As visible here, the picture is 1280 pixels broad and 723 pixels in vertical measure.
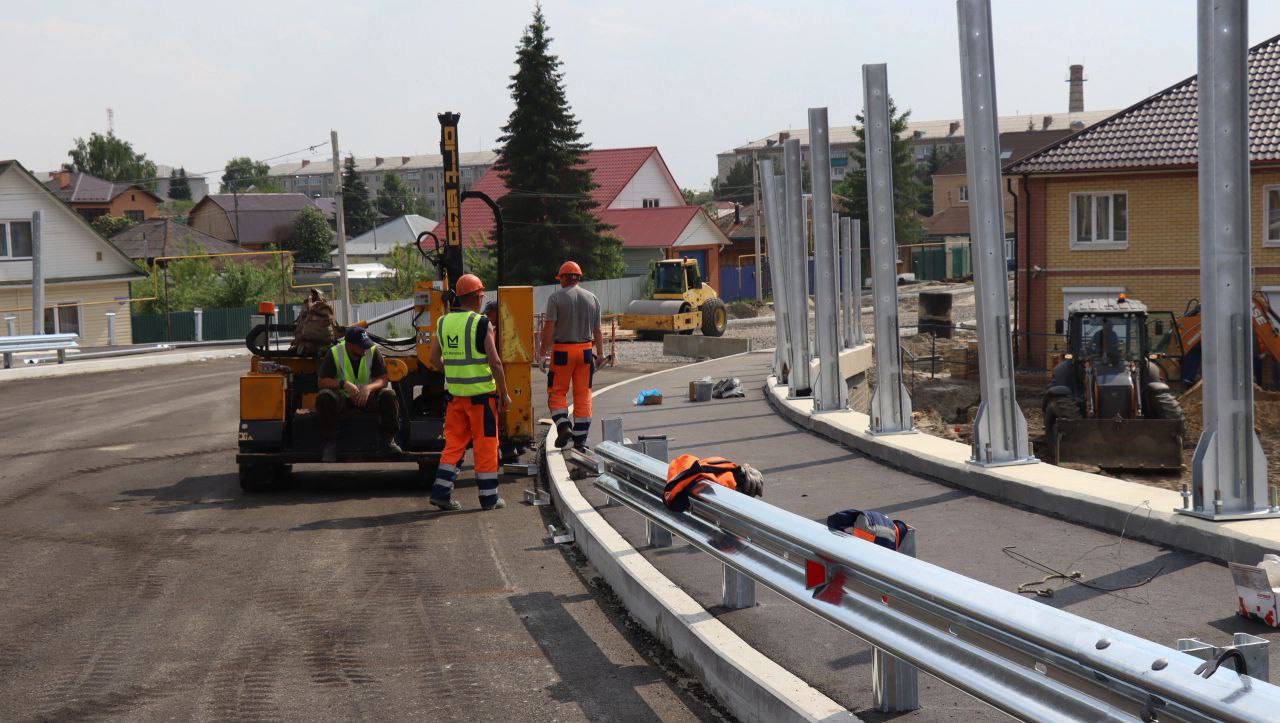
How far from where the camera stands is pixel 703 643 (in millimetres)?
5609

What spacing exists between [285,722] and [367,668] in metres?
0.78

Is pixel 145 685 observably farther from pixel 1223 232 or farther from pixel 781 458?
pixel 781 458

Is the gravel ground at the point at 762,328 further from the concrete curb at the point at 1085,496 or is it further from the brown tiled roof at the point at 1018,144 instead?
the brown tiled roof at the point at 1018,144

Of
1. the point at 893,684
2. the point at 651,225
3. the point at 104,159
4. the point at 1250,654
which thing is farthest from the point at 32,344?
the point at 104,159

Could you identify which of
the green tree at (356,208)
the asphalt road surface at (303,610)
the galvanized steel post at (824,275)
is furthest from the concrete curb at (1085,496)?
the green tree at (356,208)

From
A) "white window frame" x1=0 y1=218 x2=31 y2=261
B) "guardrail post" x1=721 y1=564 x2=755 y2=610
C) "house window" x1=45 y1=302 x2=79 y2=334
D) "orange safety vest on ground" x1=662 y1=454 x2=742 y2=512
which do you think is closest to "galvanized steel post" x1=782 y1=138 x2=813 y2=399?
"orange safety vest on ground" x1=662 y1=454 x2=742 y2=512

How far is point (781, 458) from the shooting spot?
11.8 metres

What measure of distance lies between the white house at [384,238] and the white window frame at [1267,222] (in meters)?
79.4

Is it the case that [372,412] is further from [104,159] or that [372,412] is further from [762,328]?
[104,159]

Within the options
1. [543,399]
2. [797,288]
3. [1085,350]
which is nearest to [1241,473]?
[797,288]

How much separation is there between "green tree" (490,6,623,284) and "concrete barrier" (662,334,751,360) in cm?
1730

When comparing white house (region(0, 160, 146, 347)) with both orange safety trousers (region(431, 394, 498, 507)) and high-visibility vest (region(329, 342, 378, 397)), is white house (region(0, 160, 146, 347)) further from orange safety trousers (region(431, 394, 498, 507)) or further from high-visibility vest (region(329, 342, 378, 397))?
orange safety trousers (region(431, 394, 498, 507))

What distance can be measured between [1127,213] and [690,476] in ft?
93.0

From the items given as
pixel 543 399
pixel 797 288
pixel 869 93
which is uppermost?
pixel 869 93
